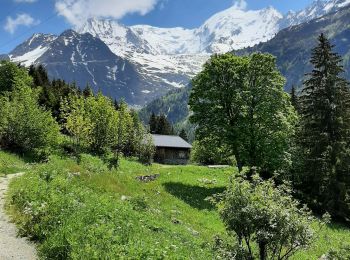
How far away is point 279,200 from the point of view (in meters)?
16.4

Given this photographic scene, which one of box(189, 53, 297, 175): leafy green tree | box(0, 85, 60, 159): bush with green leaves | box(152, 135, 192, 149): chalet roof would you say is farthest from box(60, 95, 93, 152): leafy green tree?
box(152, 135, 192, 149): chalet roof

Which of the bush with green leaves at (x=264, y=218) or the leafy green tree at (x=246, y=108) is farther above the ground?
the leafy green tree at (x=246, y=108)

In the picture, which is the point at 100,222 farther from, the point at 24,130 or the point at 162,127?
the point at 162,127

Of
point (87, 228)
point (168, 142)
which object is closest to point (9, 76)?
point (168, 142)

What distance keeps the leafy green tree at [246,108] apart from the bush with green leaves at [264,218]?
81.6 feet

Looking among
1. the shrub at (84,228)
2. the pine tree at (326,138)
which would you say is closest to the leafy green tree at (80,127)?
the pine tree at (326,138)

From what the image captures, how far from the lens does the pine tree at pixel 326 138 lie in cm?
4103

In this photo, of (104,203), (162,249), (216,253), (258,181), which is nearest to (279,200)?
(258,181)

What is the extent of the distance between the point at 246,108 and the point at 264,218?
91.6ft

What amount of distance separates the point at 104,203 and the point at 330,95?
32.6 m

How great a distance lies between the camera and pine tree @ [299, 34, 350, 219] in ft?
135

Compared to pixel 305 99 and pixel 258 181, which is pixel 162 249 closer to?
pixel 258 181

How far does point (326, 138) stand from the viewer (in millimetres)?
42531

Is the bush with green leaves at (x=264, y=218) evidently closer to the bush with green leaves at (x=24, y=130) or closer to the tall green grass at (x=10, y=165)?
the tall green grass at (x=10, y=165)
